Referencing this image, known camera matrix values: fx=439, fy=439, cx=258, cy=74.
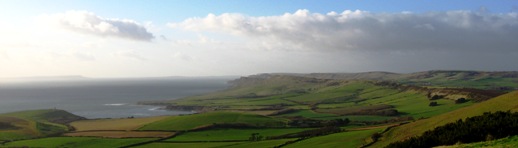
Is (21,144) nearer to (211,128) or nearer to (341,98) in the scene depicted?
(211,128)

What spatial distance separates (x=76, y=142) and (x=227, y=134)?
95.7 feet

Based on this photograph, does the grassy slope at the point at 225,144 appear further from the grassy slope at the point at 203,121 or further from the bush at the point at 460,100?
the bush at the point at 460,100

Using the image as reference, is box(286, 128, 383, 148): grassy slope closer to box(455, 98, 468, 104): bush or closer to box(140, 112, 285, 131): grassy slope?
box(140, 112, 285, 131): grassy slope

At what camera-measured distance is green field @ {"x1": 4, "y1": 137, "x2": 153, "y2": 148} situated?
266 ft

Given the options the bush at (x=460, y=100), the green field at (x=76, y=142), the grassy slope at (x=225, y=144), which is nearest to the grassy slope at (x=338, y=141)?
the grassy slope at (x=225, y=144)

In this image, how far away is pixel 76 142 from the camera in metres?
84.4

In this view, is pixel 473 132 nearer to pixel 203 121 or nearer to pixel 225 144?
pixel 225 144

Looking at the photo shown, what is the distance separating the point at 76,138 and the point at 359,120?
6244 centimetres

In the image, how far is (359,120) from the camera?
103312 mm

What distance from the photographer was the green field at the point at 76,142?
266 feet

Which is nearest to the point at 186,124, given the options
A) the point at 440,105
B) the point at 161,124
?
the point at 161,124

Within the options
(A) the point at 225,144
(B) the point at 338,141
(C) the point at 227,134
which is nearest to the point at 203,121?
(C) the point at 227,134

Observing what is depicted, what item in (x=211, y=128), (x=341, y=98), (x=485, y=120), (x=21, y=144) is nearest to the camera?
(x=485, y=120)

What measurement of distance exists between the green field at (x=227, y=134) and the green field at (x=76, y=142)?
8.59 meters
